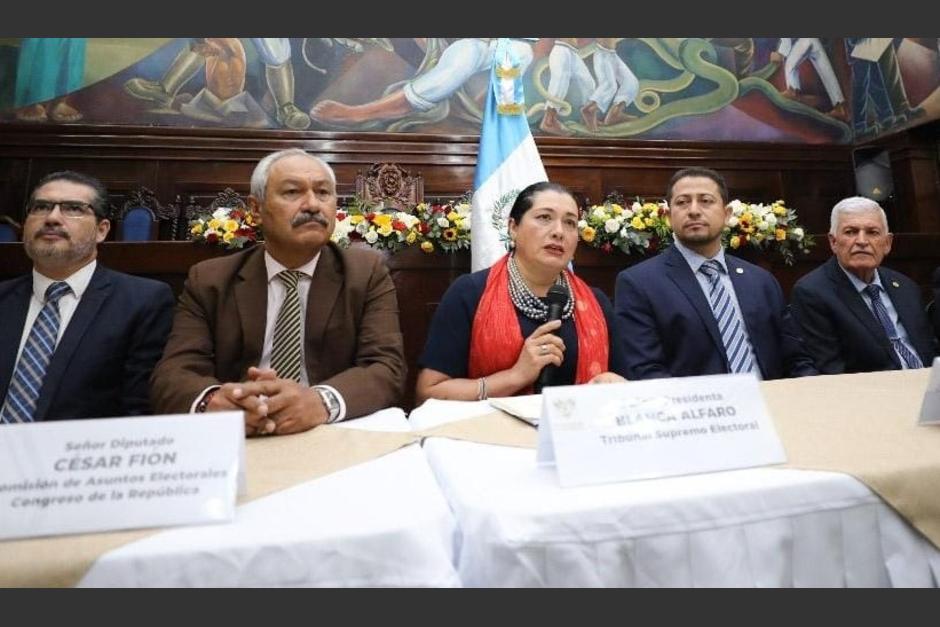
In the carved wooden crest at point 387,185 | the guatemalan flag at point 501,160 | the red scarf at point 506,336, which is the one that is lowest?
the red scarf at point 506,336

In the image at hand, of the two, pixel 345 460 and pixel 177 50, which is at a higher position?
pixel 177 50

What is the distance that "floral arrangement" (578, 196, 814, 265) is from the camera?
3.79 meters

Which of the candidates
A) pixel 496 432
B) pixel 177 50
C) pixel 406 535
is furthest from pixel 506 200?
pixel 177 50

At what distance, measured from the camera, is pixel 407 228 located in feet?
11.8

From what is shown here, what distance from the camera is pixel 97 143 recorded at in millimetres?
5949

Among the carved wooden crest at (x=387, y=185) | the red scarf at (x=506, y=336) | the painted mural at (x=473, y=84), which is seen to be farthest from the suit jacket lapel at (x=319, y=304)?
the painted mural at (x=473, y=84)

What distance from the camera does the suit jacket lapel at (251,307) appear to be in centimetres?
176

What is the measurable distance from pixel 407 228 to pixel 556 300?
181 centimetres

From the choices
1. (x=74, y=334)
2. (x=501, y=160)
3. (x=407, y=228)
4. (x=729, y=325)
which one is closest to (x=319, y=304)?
(x=74, y=334)

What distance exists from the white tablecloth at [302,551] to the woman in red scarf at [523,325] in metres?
1.05

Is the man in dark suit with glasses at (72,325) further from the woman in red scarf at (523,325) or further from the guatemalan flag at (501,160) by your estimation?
the guatemalan flag at (501,160)

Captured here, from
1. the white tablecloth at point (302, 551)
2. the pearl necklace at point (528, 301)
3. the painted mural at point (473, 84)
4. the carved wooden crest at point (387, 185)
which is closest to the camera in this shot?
the white tablecloth at point (302, 551)

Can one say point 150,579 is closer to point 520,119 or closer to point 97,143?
point 520,119

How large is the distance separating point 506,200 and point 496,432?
3.10 meters
